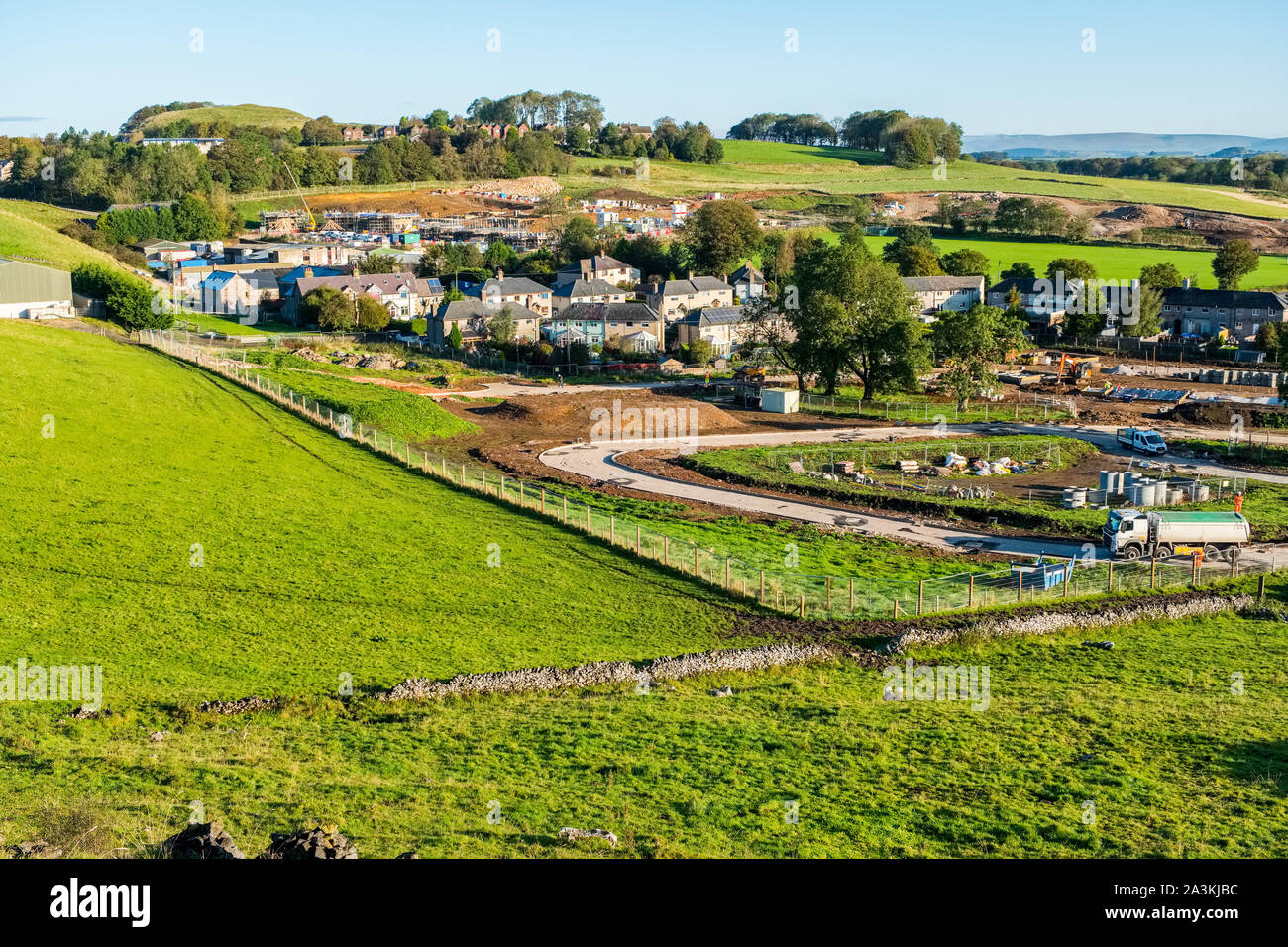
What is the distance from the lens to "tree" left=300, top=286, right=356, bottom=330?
90.3 meters

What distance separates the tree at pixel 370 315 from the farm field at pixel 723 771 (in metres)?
73.8

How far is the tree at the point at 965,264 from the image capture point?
115 meters

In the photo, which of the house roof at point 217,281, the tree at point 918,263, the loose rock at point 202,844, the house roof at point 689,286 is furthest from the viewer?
the tree at point 918,263

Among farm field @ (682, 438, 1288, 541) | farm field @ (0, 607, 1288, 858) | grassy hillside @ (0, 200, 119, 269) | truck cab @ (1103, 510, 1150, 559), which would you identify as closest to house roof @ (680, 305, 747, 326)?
farm field @ (682, 438, 1288, 541)

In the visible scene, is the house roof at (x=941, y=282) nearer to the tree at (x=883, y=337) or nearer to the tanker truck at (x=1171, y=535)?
the tree at (x=883, y=337)

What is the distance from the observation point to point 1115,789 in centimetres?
1792

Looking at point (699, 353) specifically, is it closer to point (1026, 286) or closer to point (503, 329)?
point (503, 329)

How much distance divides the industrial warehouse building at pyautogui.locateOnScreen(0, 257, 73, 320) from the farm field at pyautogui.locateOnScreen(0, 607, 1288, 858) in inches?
2176

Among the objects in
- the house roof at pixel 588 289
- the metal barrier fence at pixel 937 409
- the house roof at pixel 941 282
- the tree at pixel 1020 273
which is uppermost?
the tree at pixel 1020 273

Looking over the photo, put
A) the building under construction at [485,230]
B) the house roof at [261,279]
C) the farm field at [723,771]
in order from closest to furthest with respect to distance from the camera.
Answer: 1. the farm field at [723,771]
2. the house roof at [261,279]
3. the building under construction at [485,230]

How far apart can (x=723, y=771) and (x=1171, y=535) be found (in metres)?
22.2

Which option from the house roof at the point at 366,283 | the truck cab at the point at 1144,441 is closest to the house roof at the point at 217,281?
the house roof at the point at 366,283

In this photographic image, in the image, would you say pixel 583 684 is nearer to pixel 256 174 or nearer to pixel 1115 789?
pixel 1115 789

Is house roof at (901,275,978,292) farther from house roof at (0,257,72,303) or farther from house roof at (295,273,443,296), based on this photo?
house roof at (0,257,72,303)
